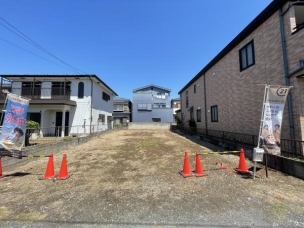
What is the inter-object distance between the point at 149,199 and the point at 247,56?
8701 mm

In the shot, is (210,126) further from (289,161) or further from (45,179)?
(45,179)

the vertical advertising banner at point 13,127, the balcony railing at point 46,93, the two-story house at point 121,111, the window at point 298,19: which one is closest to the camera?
the vertical advertising banner at point 13,127

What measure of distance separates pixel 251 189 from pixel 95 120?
53.8ft

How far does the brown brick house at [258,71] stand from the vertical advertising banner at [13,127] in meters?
7.75

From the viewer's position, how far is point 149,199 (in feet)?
11.5

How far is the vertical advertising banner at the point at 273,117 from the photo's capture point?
4.78 metres

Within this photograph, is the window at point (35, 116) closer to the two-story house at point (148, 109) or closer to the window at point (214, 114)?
the window at point (214, 114)

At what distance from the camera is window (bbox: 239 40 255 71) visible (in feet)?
27.2

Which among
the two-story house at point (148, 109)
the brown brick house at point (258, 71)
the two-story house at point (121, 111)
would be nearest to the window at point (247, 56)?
the brown brick house at point (258, 71)

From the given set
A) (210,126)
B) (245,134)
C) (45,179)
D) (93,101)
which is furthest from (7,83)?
(245,134)

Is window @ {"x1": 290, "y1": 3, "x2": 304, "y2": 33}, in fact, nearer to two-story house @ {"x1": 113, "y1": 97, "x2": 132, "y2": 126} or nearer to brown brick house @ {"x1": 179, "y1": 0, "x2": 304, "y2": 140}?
brown brick house @ {"x1": 179, "y1": 0, "x2": 304, "y2": 140}

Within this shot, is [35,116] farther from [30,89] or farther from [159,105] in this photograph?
[159,105]

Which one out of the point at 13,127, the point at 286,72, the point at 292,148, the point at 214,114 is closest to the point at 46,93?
the point at 13,127

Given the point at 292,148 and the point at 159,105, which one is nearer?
the point at 292,148
